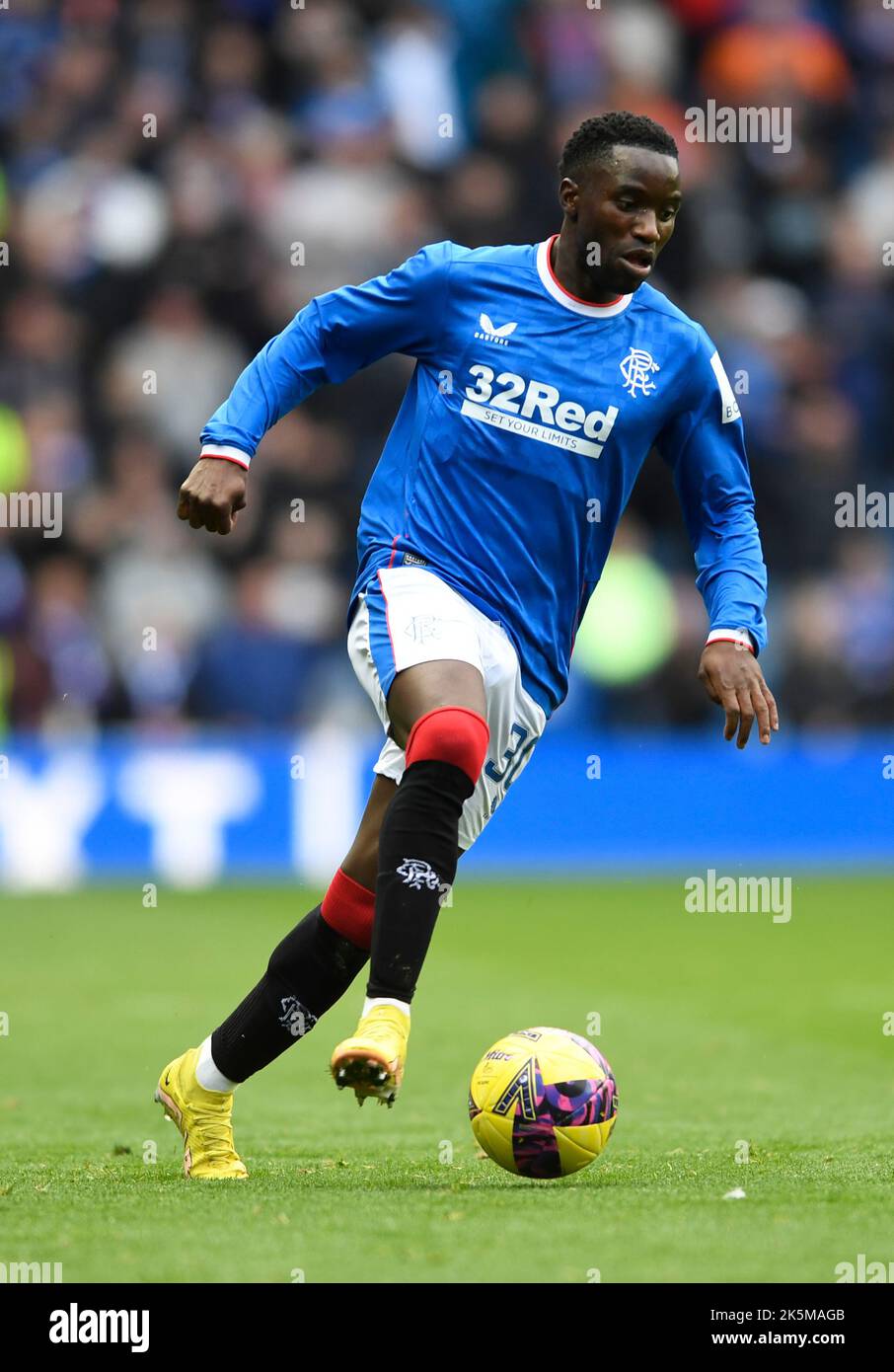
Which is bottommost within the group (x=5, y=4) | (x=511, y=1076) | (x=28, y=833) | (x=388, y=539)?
(x=511, y=1076)

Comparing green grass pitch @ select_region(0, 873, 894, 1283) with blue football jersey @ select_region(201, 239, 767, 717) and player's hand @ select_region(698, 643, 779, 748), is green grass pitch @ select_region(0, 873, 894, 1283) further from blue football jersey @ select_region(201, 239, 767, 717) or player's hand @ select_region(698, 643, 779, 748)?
blue football jersey @ select_region(201, 239, 767, 717)

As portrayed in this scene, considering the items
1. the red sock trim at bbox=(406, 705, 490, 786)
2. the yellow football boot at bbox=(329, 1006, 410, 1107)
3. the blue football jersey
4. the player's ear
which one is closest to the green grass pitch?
the yellow football boot at bbox=(329, 1006, 410, 1107)

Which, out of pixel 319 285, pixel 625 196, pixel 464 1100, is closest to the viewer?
pixel 625 196

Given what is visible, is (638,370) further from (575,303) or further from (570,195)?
(570,195)

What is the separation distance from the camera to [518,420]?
17.7 ft

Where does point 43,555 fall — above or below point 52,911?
above

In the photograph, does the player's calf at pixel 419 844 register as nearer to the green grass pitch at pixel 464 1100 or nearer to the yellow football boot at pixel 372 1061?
the yellow football boot at pixel 372 1061

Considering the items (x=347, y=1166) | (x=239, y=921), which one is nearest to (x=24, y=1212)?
(x=347, y=1166)

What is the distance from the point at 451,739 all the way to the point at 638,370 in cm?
122

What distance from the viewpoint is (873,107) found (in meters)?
17.4

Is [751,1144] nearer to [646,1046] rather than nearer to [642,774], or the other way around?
[646,1046]

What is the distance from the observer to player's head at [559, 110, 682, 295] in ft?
17.4

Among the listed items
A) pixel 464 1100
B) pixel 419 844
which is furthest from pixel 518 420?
pixel 464 1100

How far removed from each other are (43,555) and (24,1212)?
32.3 feet
